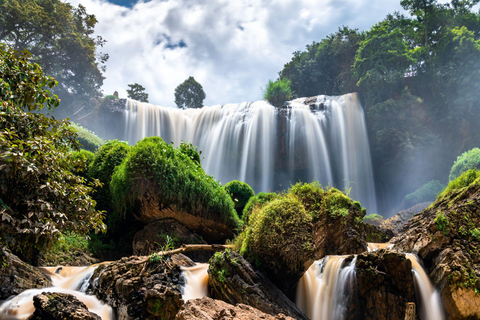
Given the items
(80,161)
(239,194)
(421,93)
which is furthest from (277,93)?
(80,161)

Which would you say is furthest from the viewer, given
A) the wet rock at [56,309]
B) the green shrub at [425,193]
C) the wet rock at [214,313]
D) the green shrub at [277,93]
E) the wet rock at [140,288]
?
the green shrub at [277,93]

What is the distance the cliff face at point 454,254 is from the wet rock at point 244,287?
2483mm

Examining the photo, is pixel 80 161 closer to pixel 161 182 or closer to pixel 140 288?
pixel 140 288

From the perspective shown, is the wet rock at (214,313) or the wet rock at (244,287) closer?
the wet rock at (214,313)

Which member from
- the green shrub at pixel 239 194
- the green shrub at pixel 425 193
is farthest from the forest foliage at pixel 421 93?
the green shrub at pixel 239 194

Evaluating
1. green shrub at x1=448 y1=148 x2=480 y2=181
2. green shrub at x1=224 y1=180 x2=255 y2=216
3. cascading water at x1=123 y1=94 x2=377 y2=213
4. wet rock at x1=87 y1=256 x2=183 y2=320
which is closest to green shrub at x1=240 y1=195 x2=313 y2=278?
wet rock at x1=87 y1=256 x2=183 y2=320

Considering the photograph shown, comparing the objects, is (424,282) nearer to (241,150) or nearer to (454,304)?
(454,304)

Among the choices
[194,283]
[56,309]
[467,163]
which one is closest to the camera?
[56,309]

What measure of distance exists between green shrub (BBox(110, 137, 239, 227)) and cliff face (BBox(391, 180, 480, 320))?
5.48 metres

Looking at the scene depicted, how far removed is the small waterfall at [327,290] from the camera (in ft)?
17.6

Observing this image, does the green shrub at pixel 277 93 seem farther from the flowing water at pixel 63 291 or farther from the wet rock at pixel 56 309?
the wet rock at pixel 56 309

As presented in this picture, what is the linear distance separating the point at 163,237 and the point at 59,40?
24233mm

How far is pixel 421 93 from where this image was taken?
73.8 ft

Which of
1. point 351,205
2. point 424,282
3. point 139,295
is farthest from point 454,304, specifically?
point 139,295
